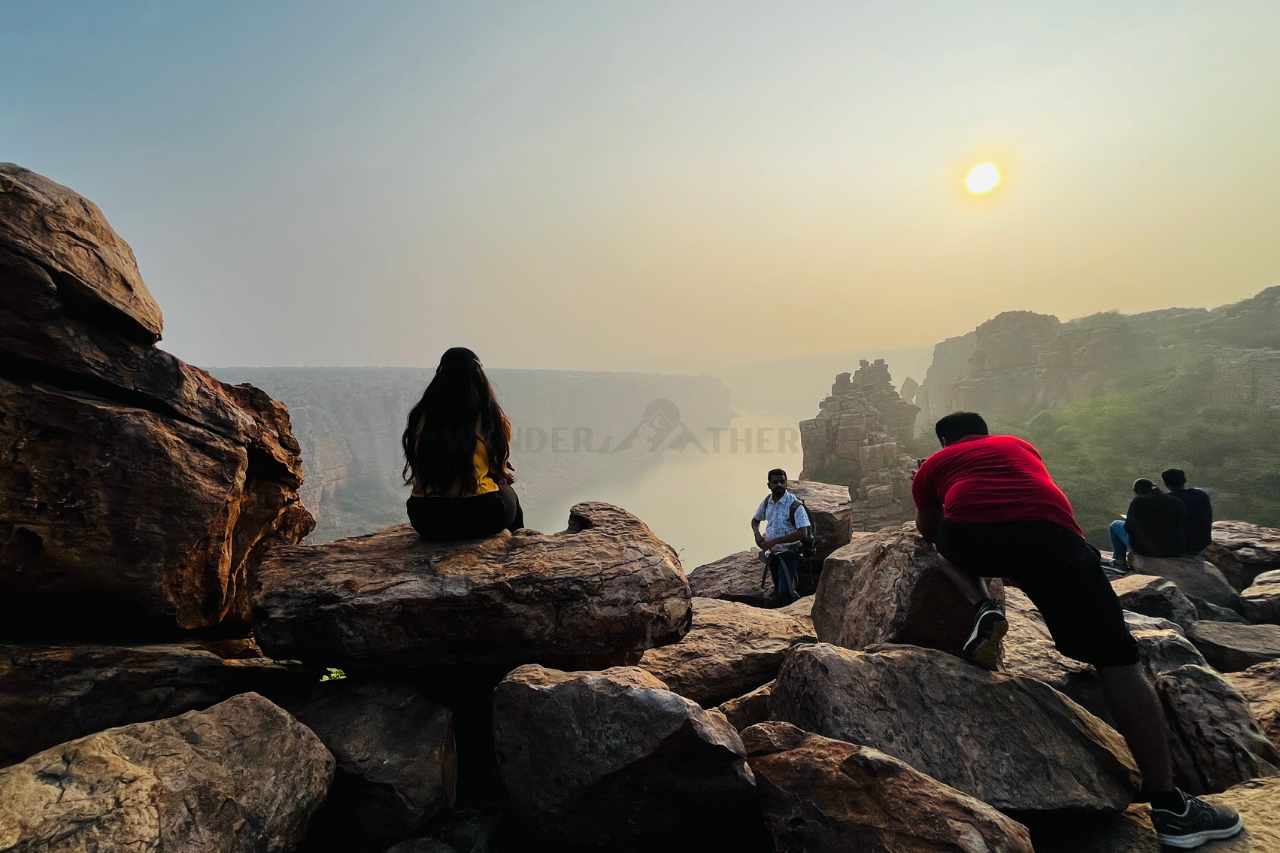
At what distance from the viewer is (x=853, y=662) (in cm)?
480

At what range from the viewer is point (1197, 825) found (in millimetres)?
3814

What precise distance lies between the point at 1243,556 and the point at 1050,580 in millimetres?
18433

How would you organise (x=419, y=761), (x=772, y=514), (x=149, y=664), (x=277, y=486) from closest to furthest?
Answer: (x=419, y=761), (x=149, y=664), (x=277, y=486), (x=772, y=514)

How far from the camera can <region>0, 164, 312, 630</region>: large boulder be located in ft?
15.1

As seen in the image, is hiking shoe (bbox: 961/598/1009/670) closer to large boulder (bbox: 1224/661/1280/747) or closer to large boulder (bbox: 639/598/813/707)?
large boulder (bbox: 639/598/813/707)

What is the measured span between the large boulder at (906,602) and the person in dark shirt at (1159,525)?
11916mm

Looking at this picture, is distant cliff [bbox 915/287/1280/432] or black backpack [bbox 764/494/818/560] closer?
black backpack [bbox 764/494/818/560]

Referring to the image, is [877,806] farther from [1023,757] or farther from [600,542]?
[600,542]

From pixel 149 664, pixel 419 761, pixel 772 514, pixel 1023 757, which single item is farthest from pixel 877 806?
pixel 772 514

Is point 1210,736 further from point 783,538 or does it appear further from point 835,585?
point 783,538

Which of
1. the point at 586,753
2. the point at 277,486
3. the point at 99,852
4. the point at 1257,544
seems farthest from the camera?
the point at 1257,544

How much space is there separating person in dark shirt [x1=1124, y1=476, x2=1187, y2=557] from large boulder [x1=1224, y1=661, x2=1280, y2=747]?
8930 millimetres

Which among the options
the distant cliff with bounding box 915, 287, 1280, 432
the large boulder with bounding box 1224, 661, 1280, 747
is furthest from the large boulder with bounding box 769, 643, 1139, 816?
the distant cliff with bounding box 915, 287, 1280, 432

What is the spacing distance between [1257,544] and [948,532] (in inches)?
767
